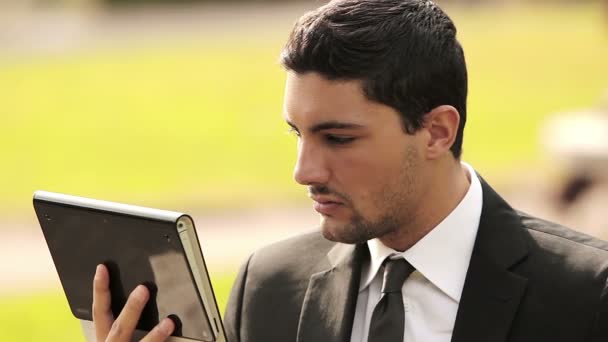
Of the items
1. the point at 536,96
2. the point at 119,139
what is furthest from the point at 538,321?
the point at 536,96

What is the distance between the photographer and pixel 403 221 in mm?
3352

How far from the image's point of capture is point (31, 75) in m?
23.1

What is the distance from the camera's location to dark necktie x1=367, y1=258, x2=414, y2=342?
328 centimetres

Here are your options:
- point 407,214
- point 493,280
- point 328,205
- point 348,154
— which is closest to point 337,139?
point 348,154

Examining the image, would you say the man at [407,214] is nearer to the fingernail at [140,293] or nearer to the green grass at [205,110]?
the fingernail at [140,293]

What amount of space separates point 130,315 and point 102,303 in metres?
0.11

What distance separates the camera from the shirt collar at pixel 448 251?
11.0 feet

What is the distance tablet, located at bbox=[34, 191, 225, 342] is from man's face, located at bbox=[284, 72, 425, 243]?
0.39 meters

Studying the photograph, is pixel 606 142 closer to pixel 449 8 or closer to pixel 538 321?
pixel 538 321

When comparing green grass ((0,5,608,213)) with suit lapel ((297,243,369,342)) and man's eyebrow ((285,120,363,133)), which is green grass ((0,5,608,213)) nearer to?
suit lapel ((297,243,369,342))

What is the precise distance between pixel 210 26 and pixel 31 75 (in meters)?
6.61

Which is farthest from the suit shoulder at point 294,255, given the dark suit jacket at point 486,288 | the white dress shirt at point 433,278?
the white dress shirt at point 433,278

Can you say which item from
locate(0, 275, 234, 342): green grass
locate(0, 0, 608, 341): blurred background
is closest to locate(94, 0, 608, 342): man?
locate(0, 275, 234, 342): green grass

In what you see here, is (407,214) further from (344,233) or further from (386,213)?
(344,233)
